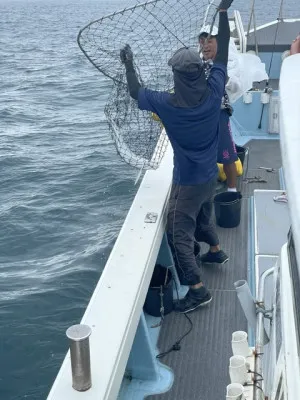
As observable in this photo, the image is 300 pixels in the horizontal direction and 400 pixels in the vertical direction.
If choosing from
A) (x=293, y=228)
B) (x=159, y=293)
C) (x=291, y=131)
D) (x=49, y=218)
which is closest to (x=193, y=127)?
(x=159, y=293)

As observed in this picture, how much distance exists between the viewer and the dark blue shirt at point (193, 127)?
12.9 ft

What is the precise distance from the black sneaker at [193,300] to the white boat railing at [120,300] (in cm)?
50

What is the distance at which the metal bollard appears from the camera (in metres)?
2.59

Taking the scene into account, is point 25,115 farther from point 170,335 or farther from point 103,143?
point 170,335

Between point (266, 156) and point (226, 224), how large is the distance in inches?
82.7

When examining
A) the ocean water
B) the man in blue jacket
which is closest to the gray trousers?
the man in blue jacket

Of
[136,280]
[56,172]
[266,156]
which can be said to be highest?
[136,280]

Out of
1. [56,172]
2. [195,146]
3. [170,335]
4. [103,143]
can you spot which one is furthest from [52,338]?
[103,143]

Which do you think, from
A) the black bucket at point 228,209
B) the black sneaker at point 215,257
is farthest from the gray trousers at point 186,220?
the black bucket at point 228,209

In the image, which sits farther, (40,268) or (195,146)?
(40,268)

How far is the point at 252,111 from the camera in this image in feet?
27.2

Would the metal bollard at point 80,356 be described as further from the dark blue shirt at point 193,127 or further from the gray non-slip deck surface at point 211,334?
the dark blue shirt at point 193,127

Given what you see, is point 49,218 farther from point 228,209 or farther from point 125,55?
point 125,55

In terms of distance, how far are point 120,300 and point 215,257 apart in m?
1.65
